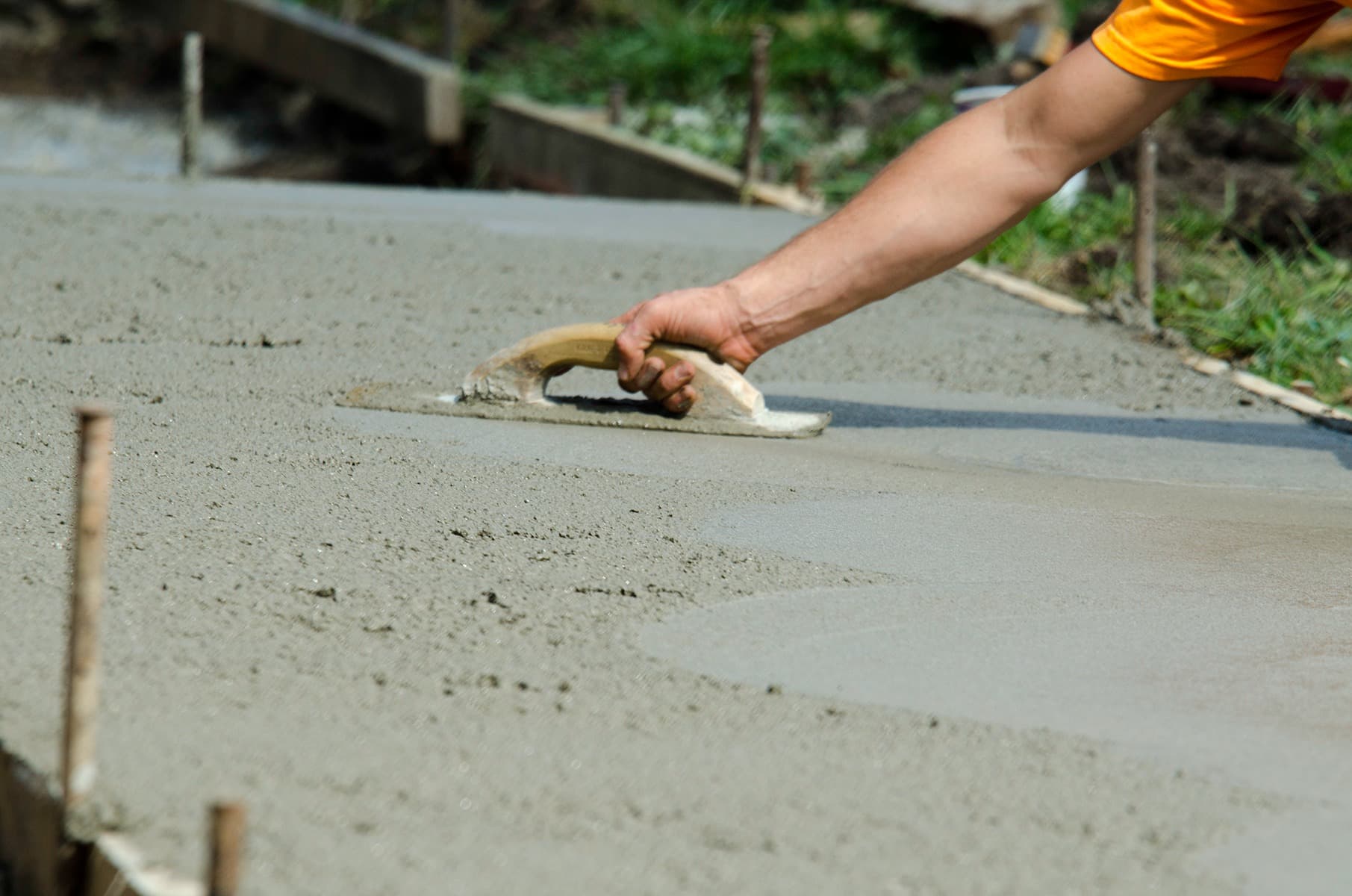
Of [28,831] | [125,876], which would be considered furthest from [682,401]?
[125,876]

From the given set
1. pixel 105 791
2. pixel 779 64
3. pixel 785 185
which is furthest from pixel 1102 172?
pixel 105 791

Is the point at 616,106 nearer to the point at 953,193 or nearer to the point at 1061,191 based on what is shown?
the point at 1061,191

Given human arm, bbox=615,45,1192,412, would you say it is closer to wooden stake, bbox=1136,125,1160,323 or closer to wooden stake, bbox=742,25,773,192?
wooden stake, bbox=1136,125,1160,323

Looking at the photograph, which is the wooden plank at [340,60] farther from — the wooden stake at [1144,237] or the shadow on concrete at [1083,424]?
the shadow on concrete at [1083,424]

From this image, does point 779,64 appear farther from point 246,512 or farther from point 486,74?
point 246,512

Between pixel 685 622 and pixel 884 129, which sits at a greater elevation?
pixel 884 129

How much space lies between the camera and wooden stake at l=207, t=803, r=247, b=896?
3.99 ft

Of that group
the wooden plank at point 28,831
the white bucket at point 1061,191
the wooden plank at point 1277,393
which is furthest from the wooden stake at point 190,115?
the wooden plank at point 28,831

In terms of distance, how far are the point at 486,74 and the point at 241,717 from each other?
1094 centimetres

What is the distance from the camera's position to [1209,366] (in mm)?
4262

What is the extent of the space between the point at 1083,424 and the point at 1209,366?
33.0 inches

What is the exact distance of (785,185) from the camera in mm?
8156

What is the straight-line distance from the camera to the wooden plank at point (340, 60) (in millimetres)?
11359

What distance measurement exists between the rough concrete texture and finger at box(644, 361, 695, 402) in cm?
12
